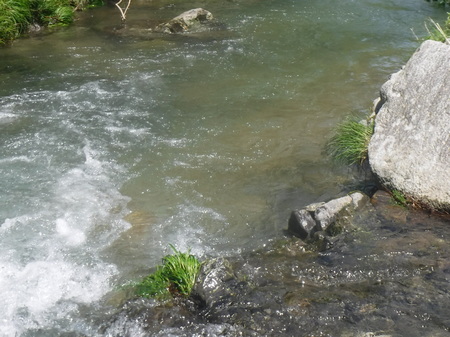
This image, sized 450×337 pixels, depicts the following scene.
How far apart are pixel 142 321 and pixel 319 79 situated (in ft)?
27.7

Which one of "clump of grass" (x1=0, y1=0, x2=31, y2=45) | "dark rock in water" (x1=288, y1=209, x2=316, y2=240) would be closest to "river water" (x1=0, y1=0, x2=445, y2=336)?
"dark rock in water" (x1=288, y1=209, x2=316, y2=240)

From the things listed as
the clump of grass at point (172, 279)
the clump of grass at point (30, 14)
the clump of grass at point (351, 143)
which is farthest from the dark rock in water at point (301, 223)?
the clump of grass at point (30, 14)

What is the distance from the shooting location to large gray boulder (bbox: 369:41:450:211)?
794 centimetres

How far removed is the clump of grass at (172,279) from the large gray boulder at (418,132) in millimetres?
3238

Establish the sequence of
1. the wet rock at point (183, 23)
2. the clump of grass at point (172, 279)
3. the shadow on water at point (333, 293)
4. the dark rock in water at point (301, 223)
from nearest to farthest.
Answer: the shadow on water at point (333, 293)
the clump of grass at point (172, 279)
the dark rock in water at point (301, 223)
the wet rock at point (183, 23)

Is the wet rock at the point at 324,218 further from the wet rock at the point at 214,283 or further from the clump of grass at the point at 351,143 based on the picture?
the clump of grass at the point at 351,143

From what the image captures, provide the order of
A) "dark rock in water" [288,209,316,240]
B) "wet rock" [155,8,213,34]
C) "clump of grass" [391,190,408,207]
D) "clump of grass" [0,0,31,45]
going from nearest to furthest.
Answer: "dark rock in water" [288,209,316,240]
"clump of grass" [391,190,408,207]
"clump of grass" [0,0,31,45]
"wet rock" [155,8,213,34]

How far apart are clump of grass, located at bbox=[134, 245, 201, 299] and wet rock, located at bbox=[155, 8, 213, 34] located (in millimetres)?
10917

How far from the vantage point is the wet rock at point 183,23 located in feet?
55.2

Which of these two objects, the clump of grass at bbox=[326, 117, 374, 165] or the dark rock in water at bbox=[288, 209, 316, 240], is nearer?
the dark rock in water at bbox=[288, 209, 316, 240]

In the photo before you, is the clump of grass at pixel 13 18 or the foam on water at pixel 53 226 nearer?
the foam on water at pixel 53 226

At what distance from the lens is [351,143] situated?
32.3 feet

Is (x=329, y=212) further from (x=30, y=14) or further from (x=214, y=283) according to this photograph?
(x=30, y=14)

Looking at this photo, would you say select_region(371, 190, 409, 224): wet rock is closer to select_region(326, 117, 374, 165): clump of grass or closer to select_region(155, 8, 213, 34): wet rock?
select_region(326, 117, 374, 165): clump of grass
